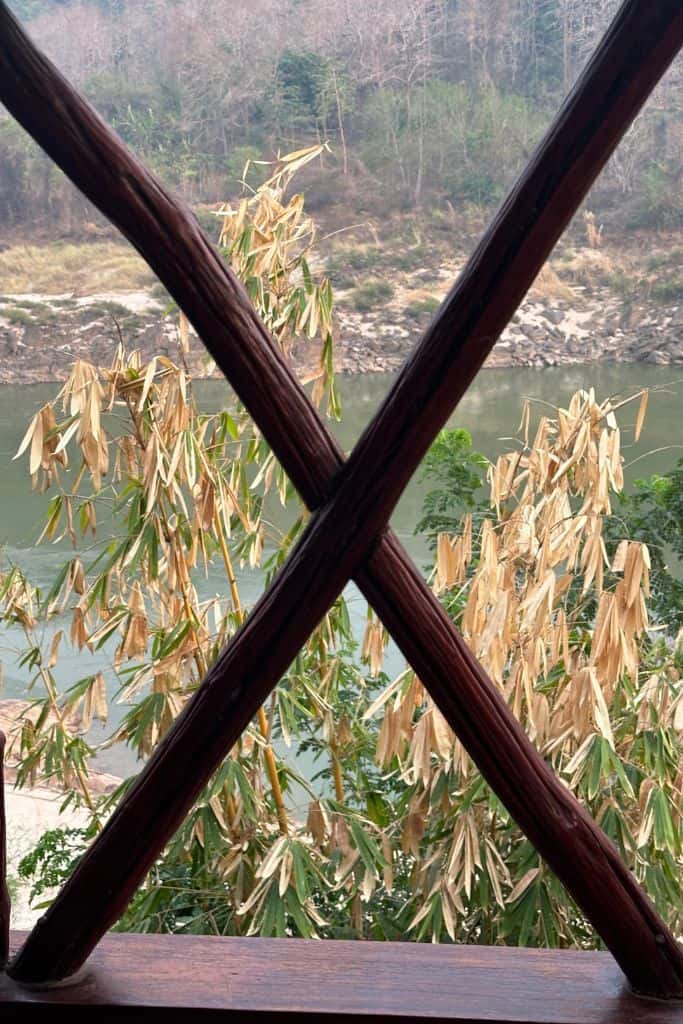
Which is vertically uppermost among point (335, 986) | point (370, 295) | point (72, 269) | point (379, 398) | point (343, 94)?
point (343, 94)

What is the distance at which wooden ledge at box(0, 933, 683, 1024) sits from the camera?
711 mm

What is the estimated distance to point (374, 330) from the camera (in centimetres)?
180

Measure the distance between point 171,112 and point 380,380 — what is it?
2.17 feet

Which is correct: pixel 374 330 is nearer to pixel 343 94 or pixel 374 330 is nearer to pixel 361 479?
pixel 343 94

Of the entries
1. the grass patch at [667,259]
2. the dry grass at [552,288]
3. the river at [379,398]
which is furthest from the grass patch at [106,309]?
the grass patch at [667,259]

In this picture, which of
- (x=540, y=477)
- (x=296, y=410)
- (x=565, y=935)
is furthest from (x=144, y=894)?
(x=296, y=410)

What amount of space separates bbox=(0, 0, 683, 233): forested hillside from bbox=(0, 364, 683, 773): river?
311 millimetres

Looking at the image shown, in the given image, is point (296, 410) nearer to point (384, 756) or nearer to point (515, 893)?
point (384, 756)

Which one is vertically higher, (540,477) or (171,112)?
(171,112)

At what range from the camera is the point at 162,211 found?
658 mm

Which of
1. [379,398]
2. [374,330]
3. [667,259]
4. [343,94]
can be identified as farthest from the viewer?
[374,330]

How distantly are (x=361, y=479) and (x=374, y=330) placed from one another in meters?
1.17

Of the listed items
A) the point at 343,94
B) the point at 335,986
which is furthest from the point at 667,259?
the point at 335,986

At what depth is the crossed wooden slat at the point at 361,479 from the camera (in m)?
0.62
